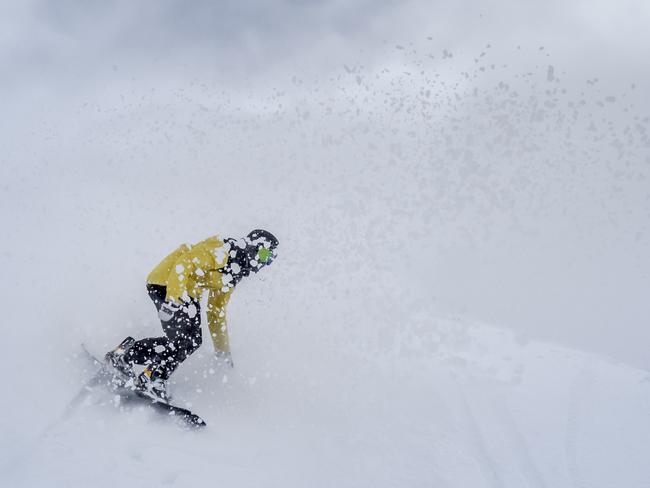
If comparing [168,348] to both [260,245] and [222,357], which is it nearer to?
[222,357]

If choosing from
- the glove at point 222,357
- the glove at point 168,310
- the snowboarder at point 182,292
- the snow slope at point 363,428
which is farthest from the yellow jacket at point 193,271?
the snow slope at point 363,428

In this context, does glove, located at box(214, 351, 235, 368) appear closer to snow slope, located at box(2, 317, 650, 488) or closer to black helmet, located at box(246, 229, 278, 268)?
snow slope, located at box(2, 317, 650, 488)

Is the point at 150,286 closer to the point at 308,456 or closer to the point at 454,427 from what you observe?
the point at 308,456

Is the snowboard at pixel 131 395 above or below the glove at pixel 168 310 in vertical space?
below

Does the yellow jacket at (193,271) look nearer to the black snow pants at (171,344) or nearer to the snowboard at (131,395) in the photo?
the black snow pants at (171,344)

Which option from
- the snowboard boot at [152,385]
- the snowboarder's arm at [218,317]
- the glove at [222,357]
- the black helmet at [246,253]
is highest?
the black helmet at [246,253]

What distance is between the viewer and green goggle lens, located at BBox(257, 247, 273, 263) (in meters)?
3.81

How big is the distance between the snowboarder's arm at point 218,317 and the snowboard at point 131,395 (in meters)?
0.80

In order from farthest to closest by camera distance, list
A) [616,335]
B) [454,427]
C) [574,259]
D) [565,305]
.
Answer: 1. [574,259]
2. [565,305]
3. [616,335]
4. [454,427]

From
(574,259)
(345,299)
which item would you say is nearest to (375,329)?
(345,299)

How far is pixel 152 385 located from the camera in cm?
356

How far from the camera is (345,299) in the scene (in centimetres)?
843

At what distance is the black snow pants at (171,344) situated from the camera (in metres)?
3.62

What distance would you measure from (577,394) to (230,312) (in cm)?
437
